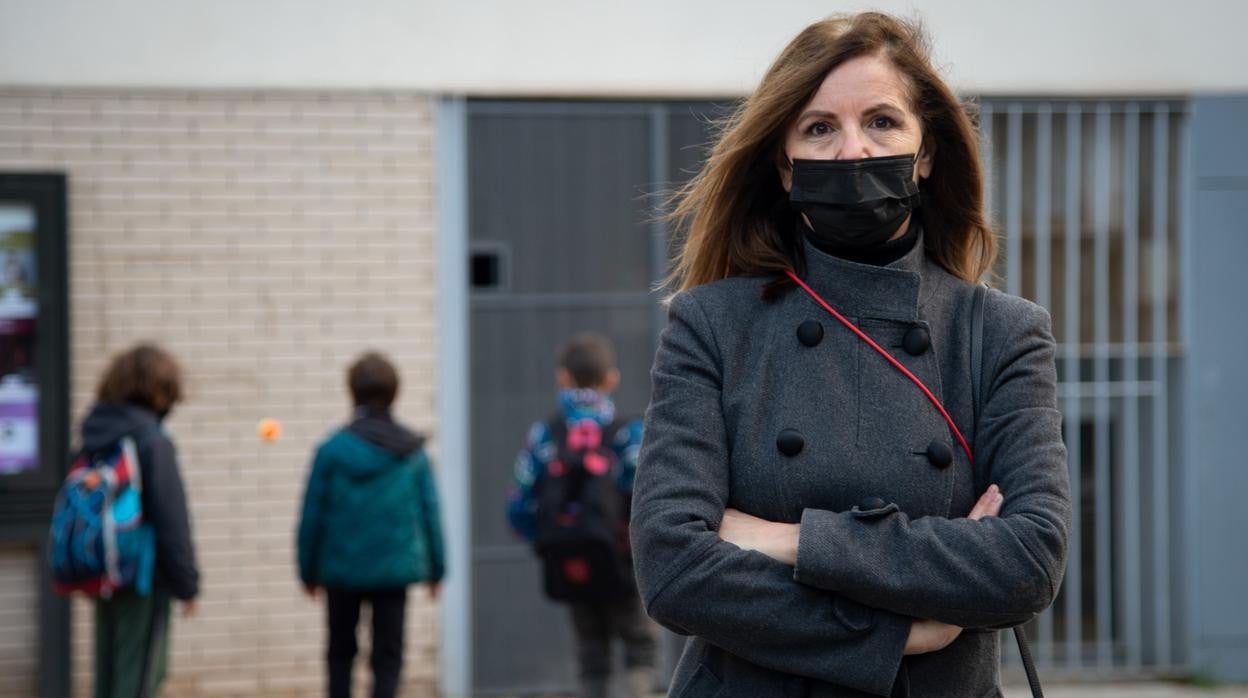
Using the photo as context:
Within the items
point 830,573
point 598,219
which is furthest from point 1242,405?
point 830,573

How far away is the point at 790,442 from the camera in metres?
2.09

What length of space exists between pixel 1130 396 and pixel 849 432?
19.8 feet

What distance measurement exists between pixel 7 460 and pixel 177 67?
6.43 feet

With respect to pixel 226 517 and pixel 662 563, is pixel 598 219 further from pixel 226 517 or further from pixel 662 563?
pixel 662 563

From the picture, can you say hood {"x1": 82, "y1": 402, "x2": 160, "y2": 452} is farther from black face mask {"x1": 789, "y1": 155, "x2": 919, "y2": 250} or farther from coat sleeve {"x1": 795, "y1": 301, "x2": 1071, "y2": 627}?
coat sleeve {"x1": 795, "y1": 301, "x2": 1071, "y2": 627}

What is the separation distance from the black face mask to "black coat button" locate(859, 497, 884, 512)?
1.27 ft

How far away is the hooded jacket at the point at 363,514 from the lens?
6.03 m

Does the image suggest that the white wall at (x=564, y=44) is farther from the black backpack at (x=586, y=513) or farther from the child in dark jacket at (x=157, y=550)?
the black backpack at (x=586, y=513)

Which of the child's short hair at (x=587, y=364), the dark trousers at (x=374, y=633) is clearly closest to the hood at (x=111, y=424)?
the dark trousers at (x=374, y=633)

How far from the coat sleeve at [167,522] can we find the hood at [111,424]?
0.08m

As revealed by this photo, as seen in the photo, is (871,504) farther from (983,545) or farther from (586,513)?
(586,513)

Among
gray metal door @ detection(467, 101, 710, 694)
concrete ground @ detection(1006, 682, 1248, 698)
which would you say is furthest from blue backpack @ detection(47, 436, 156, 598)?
concrete ground @ detection(1006, 682, 1248, 698)

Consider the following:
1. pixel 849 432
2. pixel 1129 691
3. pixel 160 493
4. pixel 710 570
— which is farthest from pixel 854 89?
pixel 1129 691

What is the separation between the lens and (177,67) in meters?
7.23
